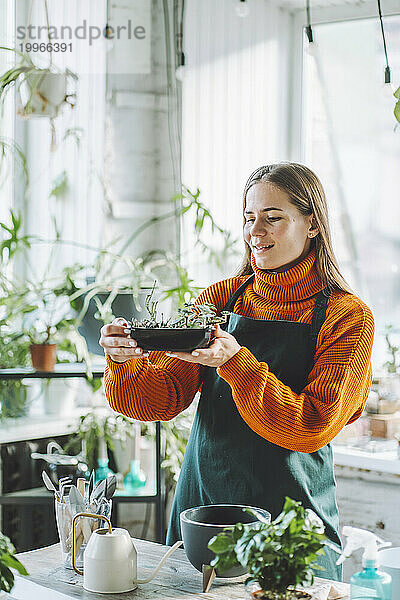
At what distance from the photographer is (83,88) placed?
3564 millimetres

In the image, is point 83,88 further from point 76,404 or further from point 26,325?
point 76,404

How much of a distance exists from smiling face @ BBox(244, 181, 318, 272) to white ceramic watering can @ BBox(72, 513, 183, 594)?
82 cm

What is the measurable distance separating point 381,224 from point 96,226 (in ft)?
4.07

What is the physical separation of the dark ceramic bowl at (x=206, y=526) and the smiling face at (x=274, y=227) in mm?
680

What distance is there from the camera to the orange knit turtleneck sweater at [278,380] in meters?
1.88

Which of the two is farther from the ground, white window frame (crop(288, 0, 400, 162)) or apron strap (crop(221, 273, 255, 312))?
white window frame (crop(288, 0, 400, 162))

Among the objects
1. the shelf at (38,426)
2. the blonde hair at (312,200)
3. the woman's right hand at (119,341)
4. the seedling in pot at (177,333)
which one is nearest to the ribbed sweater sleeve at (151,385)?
the woman's right hand at (119,341)

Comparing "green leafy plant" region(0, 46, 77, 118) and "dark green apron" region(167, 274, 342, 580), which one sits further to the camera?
"green leafy plant" region(0, 46, 77, 118)

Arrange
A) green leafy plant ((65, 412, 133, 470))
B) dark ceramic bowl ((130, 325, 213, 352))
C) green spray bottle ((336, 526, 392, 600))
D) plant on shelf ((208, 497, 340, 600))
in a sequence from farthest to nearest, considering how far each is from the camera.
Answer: green leafy plant ((65, 412, 133, 470))
dark ceramic bowl ((130, 325, 213, 352))
green spray bottle ((336, 526, 392, 600))
plant on shelf ((208, 497, 340, 600))

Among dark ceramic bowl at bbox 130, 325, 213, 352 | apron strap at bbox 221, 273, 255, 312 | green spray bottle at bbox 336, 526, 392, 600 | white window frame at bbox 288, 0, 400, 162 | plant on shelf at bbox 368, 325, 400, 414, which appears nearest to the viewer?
green spray bottle at bbox 336, 526, 392, 600

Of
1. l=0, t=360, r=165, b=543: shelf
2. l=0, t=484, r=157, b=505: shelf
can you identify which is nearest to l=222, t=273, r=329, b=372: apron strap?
l=0, t=360, r=165, b=543: shelf

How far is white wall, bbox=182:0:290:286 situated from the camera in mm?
3645

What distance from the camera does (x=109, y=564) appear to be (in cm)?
152

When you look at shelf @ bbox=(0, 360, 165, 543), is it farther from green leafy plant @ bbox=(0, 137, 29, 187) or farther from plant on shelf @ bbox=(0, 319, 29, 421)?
green leafy plant @ bbox=(0, 137, 29, 187)
